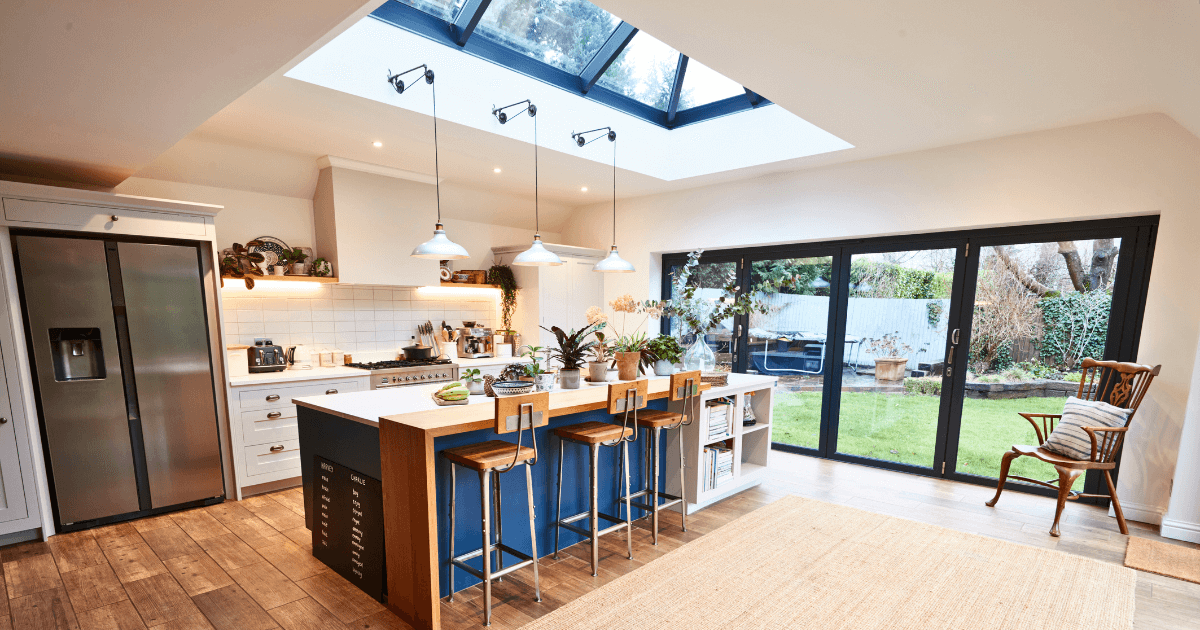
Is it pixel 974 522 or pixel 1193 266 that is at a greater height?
pixel 1193 266

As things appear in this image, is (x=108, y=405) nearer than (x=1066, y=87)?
No

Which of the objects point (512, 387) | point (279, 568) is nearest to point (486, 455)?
point (512, 387)

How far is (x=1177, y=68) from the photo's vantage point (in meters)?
2.24

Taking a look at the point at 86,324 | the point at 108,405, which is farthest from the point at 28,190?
the point at 108,405

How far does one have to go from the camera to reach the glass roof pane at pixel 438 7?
3.19m

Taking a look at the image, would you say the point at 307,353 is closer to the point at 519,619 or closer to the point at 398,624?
the point at 398,624

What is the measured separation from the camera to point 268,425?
3.86 metres

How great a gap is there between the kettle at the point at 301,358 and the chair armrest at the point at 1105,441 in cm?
585

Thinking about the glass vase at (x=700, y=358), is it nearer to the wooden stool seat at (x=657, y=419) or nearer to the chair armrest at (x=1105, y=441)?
the wooden stool seat at (x=657, y=419)

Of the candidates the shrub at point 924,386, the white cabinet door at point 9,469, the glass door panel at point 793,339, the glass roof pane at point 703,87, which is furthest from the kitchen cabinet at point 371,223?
the shrub at point 924,386

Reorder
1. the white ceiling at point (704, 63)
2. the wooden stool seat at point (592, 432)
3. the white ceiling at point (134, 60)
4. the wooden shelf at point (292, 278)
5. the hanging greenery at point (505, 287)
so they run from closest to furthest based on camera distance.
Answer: the white ceiling at point (134, 60), the white ceiling at point (704, 63), the wooden stool seat at point (592, 432), the wooden shelf at point (292, 278), the hanging greenery at point (505, 287)

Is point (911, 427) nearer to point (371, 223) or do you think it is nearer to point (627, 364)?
point (627, 364)

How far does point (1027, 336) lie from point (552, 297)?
429 centimetres

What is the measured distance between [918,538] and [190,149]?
18.8 ft
